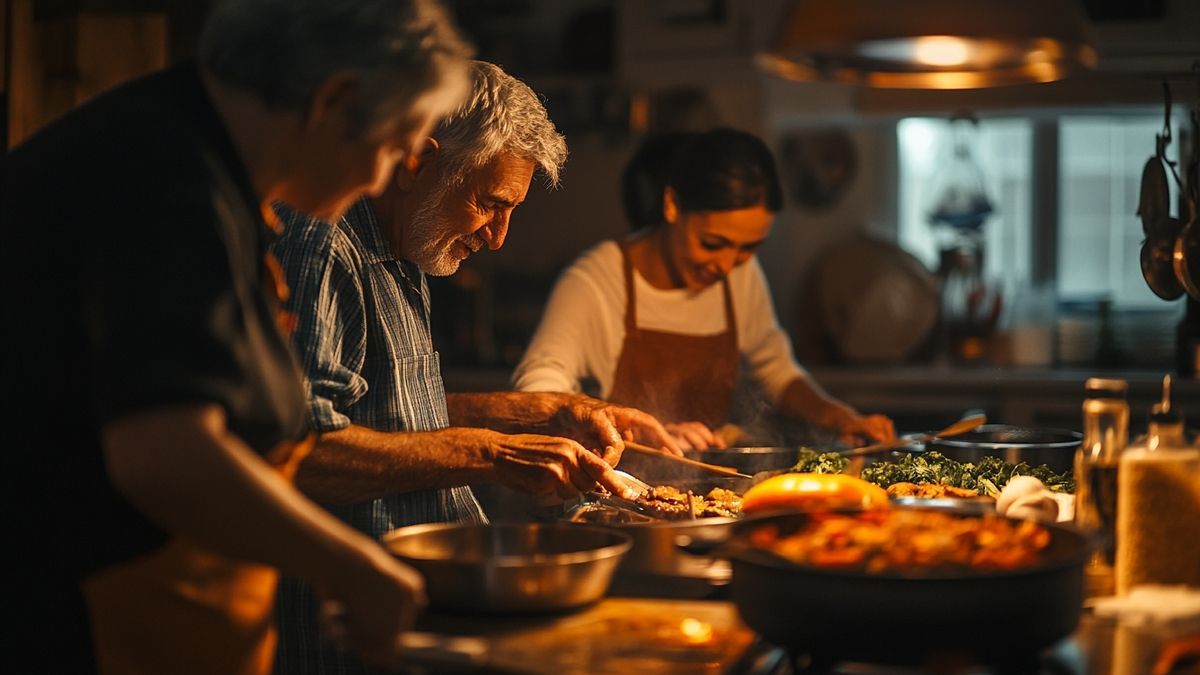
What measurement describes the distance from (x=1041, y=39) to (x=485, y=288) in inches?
139

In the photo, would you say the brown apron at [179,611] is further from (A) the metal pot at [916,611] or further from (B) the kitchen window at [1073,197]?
(B) the kitchen window at [1073,197]

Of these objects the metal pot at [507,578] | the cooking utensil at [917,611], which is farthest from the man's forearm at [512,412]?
the cooking utensil at [917,611]

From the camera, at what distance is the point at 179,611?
1.21 metres

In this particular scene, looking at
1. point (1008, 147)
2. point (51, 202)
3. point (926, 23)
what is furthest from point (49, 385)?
point (1008, 147)

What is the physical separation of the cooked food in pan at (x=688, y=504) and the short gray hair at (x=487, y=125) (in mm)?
552

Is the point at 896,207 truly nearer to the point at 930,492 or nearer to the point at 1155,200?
the point at 1155,200

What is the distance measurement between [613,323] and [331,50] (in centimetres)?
188

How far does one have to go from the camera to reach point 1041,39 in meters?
1.55

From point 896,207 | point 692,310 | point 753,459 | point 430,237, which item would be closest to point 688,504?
point 753,459

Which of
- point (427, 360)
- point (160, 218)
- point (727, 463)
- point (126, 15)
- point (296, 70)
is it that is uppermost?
point (126, 15)

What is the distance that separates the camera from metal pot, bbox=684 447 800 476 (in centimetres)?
209

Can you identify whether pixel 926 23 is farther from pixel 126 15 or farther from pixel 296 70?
pixel 126 15

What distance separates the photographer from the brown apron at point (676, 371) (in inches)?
117

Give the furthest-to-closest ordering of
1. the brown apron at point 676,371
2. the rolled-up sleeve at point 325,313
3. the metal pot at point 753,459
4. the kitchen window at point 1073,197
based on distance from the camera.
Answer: the kitchen window at point 1073,197 < the brown apron at point 676,371 < the metal pot at point 753,459 < the rolled-up sleeve at point 325,313
